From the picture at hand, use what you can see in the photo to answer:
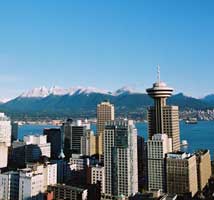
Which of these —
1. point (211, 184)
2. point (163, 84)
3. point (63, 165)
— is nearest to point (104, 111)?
point (163, 84)

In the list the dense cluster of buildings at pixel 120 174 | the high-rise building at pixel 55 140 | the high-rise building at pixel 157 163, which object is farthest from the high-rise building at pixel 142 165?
the high-rise building at pixel 55 140

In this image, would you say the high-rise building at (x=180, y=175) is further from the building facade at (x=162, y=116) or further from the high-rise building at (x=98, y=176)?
the building facade at (x=162, y=116)

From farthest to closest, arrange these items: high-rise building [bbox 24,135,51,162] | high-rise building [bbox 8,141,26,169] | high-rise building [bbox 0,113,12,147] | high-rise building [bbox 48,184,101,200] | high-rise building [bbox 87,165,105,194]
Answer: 1. high-rise building [bbox 0,113,12,147]
2. high-rise building [bbox 24,135,51,162]
3. high-rise building [bbox 8,141,26,169]
4. high-rise building [bbox 87,165,105,194]
5. high-rise building [bbox 48,184,101,200]

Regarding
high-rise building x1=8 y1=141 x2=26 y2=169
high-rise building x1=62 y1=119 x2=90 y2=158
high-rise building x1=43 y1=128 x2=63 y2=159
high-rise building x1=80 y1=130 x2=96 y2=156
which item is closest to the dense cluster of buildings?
high-rise building x1=8 y1=141 x2=26 y2=169

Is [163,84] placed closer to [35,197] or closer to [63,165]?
[63,165]

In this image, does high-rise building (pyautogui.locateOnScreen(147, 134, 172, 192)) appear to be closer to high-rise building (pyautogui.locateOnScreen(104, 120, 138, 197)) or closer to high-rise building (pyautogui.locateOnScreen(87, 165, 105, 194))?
high-rise building (pyautogui.locateOnScreen(104, 120, 138, 197))

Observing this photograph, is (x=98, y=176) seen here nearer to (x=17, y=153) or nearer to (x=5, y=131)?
(x=17, y=153)
